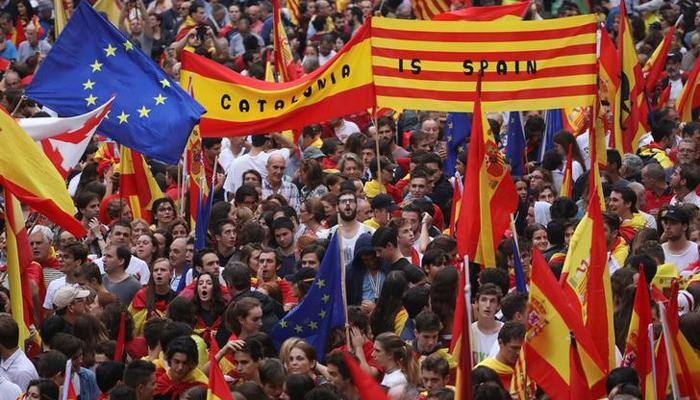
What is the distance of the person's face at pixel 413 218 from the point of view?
631 inches

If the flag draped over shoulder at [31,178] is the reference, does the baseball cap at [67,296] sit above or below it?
below

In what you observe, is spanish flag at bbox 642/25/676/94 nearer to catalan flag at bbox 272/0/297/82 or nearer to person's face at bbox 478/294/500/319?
catalan flag at bbox 272/0/297/82

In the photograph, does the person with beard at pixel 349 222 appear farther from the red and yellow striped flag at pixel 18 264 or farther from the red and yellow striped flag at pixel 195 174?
the red and yellow striped flag at pixel 18 264

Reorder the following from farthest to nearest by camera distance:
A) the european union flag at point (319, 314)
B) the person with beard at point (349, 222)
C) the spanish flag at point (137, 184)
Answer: the spanish flag at point (137, 184), the person with beard at point (349, 222), the european union flag at point (319, 314)

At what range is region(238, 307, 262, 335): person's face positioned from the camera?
13.3 meters

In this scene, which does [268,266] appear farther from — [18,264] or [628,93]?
[628,93]

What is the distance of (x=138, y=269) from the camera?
52.2 ft

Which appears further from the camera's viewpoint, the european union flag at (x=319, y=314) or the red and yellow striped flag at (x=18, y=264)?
the red and yellow striped flag at (x=18, y=264)

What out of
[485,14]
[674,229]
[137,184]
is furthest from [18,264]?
[485,14]

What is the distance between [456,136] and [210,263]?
5.11 meters

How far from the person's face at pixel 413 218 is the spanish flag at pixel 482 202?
1.25 meters

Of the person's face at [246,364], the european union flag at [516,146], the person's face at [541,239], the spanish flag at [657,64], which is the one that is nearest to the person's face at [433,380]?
the person's face at [246,364]

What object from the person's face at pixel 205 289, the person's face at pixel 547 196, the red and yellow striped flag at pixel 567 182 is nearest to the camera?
the person's face at pixel 205 289

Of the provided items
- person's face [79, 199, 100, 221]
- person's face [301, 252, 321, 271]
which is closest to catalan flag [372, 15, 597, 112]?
person's face [79, 199, 100, 221]
